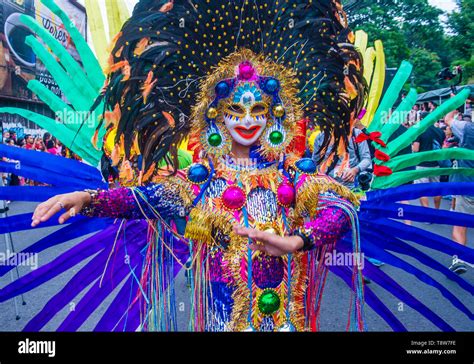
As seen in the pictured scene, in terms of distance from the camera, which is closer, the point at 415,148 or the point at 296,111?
the point at 296,111

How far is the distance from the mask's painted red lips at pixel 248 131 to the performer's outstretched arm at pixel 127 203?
34 cm

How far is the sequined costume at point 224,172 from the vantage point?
1766 mm

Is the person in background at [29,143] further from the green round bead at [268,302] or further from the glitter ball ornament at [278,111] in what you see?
the green round bead at [268,302]

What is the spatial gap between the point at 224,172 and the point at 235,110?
27 centimetres

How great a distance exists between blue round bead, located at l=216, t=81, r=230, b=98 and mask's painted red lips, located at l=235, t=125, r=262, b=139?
0.16 metres

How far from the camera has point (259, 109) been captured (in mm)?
1809

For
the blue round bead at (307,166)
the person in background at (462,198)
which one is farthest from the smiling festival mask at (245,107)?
the person in background at (462,198)

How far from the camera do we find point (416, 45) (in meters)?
2.26

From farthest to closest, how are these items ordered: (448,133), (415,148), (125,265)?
(448,133), (415,148), (125,265)

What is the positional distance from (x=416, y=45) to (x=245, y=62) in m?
1.06

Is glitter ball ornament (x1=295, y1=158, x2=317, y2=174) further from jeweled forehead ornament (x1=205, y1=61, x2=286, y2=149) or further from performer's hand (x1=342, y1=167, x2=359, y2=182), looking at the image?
performer's hand (x1=342, y1=167, x2=359, y2=182)
